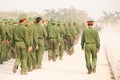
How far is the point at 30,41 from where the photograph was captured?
51.8 ft

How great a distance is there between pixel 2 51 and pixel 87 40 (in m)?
5.24

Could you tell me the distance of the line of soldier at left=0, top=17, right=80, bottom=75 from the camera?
51.0 ft

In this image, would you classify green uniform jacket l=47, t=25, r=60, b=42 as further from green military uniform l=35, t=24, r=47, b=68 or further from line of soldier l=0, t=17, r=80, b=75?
green military uniform l=35, t=24, r=47, b=68

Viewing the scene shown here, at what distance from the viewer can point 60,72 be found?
16.8 metres


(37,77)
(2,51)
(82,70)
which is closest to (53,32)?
(2,51)

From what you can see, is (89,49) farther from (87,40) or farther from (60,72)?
(60,72)

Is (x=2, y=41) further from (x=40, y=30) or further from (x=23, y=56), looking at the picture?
(x=23, y=56)

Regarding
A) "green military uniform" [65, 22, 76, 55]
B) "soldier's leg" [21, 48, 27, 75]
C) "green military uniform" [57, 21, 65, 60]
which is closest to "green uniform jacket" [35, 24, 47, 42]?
"soldier's leg" [21, 48, 27, 75]

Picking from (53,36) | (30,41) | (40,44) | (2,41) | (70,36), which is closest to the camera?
(30,41)

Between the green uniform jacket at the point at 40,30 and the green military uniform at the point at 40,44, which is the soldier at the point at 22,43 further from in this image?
the green uniform jacket at the point at 40,30

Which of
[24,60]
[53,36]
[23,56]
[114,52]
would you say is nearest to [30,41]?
[23,56]

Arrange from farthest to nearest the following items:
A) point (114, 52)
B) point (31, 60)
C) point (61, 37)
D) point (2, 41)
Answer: point (114, 52)
point (61, 37)
point (2, 41)
point (31, 60)

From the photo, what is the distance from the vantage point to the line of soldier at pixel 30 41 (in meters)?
15.5

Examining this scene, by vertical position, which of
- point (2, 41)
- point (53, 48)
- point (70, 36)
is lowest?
point (70, 36)
